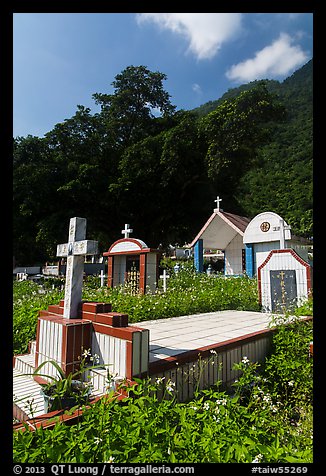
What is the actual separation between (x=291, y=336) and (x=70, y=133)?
770 inches

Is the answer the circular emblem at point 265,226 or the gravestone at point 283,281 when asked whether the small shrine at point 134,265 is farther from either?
the circular emblem at point 265,226

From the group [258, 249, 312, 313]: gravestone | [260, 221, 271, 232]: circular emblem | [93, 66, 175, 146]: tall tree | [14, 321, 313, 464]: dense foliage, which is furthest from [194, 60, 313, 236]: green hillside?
[14, 321, 313, 464]: dense foliage

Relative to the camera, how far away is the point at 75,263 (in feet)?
13.6

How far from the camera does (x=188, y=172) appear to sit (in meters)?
19.4

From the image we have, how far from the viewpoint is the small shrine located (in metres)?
10.0

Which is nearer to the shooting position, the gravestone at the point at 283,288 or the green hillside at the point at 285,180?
the gravestone at the point at 283,288

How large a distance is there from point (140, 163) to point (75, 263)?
15153mm

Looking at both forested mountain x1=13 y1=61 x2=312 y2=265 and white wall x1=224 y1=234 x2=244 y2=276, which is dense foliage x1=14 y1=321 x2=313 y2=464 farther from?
forested mountain x1=13 y1=61 x2=312 y2=265

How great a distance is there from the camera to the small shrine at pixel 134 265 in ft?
32.9

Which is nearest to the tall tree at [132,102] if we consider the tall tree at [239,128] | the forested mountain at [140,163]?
the forested mountain at [140,163]

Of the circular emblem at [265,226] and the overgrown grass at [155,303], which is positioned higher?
the circular emblem at [265,226]

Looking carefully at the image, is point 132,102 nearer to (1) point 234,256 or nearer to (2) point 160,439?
(1) point 234,256

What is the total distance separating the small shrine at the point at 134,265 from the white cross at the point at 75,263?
566cm

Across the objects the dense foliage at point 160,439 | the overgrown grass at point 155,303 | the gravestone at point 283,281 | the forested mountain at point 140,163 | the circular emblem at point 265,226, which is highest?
the forested mountain at point 140,163
